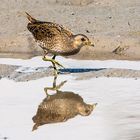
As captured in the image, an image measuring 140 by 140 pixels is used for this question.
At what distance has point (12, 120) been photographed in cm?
973

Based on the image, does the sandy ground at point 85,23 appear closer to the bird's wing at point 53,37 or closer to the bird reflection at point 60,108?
the bird's wing at point 53,37

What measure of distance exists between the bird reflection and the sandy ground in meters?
3.27

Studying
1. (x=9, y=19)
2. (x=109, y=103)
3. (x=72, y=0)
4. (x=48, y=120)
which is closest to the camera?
(x=48, y=120)

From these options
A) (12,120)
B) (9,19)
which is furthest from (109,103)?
(9,19)

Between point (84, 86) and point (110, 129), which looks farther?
point (84, 86)

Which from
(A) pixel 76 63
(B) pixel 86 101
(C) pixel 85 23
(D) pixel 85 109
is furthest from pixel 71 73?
(C) pixel 85 23

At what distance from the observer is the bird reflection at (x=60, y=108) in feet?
32.4

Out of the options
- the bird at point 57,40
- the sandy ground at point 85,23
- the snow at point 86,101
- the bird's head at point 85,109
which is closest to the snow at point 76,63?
the snow at point 86,101

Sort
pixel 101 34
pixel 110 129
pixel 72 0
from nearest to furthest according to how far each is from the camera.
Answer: pixel 110 129 → pixel 101 34 → pixel 72 0

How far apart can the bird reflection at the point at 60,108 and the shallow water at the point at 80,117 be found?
0.29 feet

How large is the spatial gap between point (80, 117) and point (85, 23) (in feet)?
23.0

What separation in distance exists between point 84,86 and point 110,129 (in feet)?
8.41

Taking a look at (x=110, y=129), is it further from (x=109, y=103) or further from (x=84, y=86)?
(x=84, y=86)

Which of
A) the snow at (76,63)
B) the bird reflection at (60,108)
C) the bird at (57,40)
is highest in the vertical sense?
the bird at (57,40)
